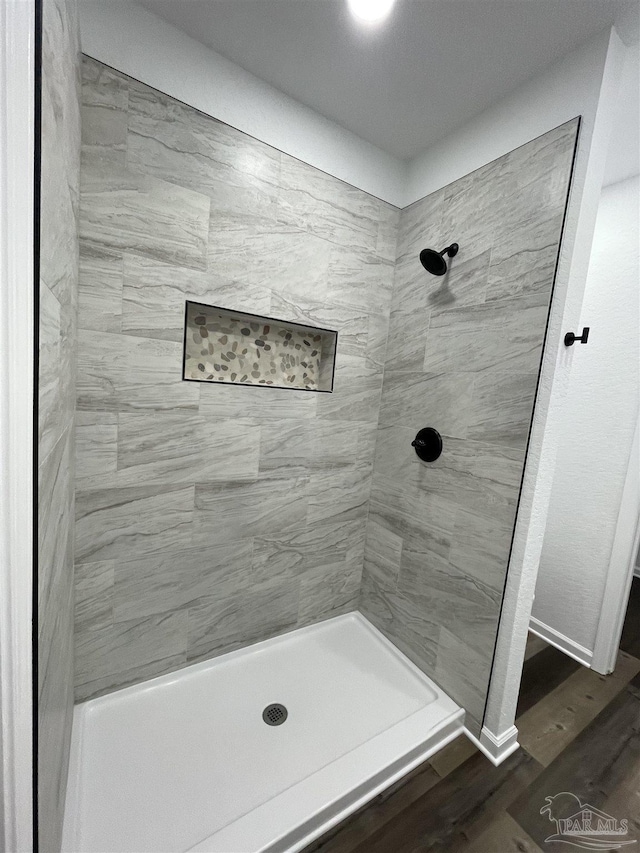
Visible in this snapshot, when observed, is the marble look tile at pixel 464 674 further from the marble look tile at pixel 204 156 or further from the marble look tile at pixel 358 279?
the marble look tile at pixel 204 156

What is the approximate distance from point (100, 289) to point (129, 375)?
290 millimetres

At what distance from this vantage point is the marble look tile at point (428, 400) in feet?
4.73

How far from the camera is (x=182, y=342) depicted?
1301 mm

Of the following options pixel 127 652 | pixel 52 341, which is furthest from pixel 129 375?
pixel 127 652

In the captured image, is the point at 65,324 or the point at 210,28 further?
Result: the point at 210,28

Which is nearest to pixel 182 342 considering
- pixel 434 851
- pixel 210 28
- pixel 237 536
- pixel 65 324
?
pixel 65 324

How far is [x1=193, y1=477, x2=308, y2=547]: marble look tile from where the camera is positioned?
4.78 ft

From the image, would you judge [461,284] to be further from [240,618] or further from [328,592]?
[240,618]

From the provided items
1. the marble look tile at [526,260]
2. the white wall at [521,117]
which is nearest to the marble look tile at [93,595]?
the marble look tile at [526,260]

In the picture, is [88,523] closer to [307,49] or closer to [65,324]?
[65,324]

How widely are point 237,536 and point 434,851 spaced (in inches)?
45.7

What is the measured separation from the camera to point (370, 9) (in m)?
1.04

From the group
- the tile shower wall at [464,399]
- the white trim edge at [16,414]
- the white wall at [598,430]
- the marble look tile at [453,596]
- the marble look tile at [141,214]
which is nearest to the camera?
the white trim edge at [16,414]

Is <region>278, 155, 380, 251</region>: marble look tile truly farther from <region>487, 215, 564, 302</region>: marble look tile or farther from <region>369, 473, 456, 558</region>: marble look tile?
<region>369, 473, 456, 558</region>: marble look tile
